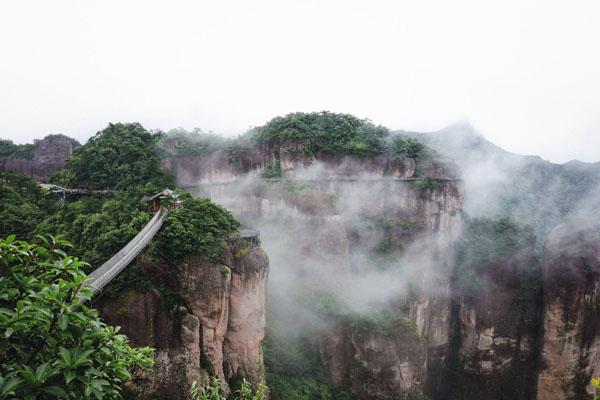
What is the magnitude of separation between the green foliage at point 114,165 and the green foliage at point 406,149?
17.6 metres

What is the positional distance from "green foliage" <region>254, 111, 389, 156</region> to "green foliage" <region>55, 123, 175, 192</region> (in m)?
9.11

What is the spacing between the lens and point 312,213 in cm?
2791

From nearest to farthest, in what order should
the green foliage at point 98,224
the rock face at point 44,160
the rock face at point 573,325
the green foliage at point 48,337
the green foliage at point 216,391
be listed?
the green foliage at point 48,337 → the green foliage at point 216,391 → the green foliage at point 98,224 → the rock face at point 573,325 → the rock face at point 44,160

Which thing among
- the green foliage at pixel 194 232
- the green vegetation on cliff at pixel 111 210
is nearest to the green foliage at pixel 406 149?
the green vegetation on cliff at pixel 111 210

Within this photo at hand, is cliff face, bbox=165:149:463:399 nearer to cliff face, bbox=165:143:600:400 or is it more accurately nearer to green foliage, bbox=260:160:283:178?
cliff face, bbox=165:143:600:400

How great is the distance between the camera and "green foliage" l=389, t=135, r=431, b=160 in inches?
1184

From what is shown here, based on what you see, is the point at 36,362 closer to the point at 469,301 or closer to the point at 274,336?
the point at 274,336

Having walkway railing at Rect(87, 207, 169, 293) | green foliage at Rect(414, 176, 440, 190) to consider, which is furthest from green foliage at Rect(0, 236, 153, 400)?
green foliage at Rect(414, 176, 440, 190)

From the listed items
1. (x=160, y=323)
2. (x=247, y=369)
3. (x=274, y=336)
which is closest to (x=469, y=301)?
(x=274, y=336)

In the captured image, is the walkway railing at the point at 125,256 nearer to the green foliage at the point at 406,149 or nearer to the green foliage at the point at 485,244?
the green foliage at the point at 406,149

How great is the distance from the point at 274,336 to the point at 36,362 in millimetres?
21811

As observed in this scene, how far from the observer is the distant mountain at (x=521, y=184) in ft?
124

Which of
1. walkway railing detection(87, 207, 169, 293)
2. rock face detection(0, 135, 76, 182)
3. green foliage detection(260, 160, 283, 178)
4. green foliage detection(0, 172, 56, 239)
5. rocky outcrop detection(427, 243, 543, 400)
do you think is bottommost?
rocky outcrop detection(427, 243, 543, 400)

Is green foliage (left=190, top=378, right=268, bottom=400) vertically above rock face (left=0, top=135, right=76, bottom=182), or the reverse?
rock face (left=0, top=135, right=76, bottom=182)
